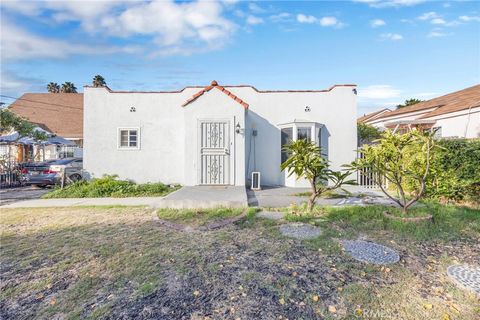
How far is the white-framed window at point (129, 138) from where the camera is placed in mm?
11484

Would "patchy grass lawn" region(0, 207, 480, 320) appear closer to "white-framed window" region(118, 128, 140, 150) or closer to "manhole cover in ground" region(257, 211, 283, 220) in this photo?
"manhole cover in ground" region(257, 211, 283, 220)

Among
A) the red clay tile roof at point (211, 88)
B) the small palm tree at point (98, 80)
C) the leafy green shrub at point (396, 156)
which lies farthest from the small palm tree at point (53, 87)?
the leafy green shrub at point (396, 156)

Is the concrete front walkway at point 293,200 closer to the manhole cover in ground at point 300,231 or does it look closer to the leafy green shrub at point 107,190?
the manhole cover in ground at point 300,231

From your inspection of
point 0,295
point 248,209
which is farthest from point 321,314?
point 248,209

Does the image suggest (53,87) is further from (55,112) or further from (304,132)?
(304,132)

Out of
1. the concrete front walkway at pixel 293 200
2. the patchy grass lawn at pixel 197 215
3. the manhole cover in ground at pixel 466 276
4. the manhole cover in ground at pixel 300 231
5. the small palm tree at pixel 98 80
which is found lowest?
the manhole cover in ground at pixel 466 276

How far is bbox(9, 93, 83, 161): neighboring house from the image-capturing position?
23.7 metres

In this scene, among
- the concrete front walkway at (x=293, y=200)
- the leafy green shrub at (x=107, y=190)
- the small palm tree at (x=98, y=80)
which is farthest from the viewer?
the small palm tree at (x=98, y=80)

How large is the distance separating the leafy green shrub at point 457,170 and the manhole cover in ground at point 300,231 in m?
3.93

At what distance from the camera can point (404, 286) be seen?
10.1 ft

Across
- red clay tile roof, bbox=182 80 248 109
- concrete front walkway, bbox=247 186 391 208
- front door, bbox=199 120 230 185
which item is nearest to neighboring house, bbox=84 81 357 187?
red clay tile roof, bbox=182 80 248 109

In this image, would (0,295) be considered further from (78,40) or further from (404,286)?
(78,40)

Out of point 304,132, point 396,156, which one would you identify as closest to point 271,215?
point 396,156

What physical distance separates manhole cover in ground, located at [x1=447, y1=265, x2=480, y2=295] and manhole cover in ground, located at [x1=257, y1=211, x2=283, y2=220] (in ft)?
10.8
